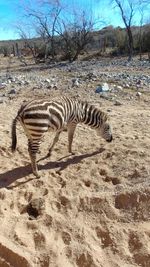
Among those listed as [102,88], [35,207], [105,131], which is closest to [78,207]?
[35,207]

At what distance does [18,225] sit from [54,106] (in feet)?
6.18

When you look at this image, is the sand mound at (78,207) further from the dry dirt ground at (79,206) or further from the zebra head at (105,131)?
the zebra head at (105,131)

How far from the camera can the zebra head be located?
721 centimetres

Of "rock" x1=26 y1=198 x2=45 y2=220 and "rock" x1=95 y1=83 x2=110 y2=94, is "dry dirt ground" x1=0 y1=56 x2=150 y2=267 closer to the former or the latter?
"rock" x1=26 y1=198 x2=45 y2=220

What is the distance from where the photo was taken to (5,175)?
6.34 meters

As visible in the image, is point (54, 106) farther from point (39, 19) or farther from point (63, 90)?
point (39, 19)

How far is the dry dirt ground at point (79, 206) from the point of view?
4840mm

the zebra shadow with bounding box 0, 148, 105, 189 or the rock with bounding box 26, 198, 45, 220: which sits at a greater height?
the zebra shadow with bounding box 0, 148, 105, 189

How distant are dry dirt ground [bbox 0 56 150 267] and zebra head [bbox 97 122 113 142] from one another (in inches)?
5.4

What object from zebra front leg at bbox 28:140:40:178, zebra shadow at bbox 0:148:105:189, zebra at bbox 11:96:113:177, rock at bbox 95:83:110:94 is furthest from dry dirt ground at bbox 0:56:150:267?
rock at bbox 95:83:110:94

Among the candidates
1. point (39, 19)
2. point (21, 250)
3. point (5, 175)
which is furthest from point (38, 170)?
point (39, 19)

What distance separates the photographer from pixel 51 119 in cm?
616

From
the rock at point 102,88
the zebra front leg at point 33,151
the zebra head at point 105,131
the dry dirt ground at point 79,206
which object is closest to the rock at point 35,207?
the dry dirt ground at point 79,206

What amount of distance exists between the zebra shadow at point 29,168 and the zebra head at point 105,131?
0.91 feet
